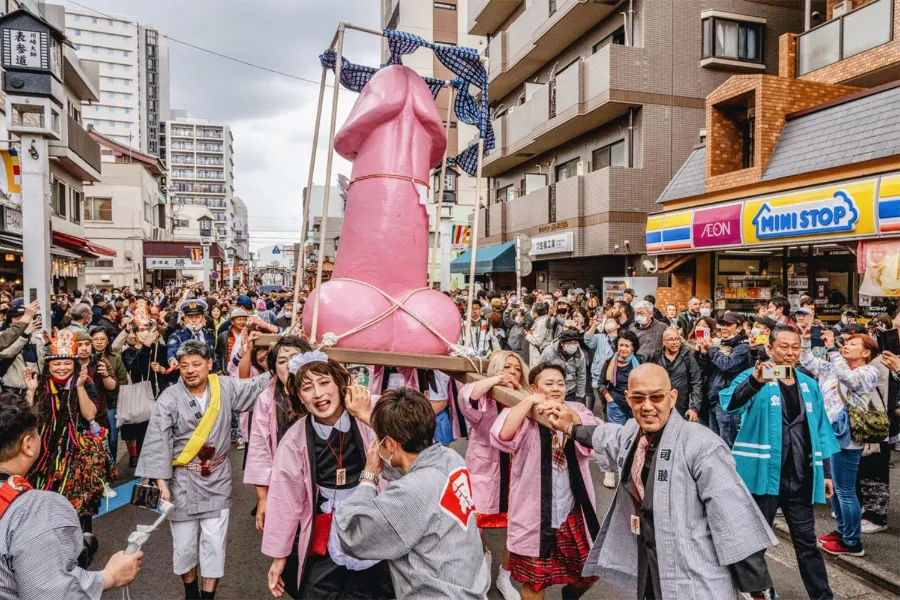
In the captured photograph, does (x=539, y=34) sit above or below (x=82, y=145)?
above

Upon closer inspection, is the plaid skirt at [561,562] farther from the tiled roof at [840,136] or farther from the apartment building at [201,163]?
the apartment building at [201,163]

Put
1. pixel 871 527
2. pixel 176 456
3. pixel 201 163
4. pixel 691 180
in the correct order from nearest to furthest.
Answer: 1. pixel 176 456
2. pixel 871 527
3. pixel 691 180
4. pixel 201 163

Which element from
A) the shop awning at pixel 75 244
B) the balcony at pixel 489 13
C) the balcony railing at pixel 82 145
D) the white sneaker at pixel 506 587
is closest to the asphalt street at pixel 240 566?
the white sneaker at pixel 506 587

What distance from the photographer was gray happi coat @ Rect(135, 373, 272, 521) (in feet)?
11.3

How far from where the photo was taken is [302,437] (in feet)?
9.60

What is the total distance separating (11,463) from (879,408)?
564cm

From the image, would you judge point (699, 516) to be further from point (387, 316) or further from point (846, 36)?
point (846, 36)

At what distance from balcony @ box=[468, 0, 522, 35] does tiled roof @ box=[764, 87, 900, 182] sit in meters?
13.4

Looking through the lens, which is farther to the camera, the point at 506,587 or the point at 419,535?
the point at 506,587

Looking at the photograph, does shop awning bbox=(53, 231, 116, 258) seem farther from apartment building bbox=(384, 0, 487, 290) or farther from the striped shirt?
the striped shirt

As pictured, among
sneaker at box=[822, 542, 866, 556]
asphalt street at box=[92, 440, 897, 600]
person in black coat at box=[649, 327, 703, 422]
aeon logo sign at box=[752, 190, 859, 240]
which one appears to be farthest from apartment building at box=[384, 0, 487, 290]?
sneaker at box=[822, 542, 866, 556]

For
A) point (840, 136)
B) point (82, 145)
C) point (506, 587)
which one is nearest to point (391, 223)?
point (506, 587)

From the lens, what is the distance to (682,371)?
5.88 m

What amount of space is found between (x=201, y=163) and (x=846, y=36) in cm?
8336
